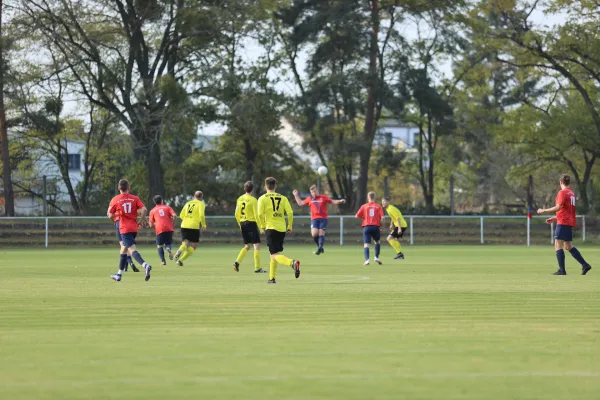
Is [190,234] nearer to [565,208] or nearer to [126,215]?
[126,215]

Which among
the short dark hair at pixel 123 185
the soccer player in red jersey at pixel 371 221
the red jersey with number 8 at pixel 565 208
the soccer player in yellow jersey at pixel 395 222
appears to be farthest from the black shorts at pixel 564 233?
the soccer player in yellow jersey at pixel 395 222

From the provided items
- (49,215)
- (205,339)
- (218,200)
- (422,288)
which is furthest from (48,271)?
(218,200)

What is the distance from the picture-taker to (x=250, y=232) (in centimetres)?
2473

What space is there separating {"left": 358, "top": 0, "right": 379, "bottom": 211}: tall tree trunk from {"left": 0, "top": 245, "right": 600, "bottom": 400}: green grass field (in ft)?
112

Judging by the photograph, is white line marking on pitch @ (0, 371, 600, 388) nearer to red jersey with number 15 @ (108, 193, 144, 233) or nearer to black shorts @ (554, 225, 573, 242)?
red jersey with number 15 @ (108, 193, 144, 233)

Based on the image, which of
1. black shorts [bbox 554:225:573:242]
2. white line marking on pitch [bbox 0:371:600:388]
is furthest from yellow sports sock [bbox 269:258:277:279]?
white line marking on pitch [bbox 0:371:600:388]

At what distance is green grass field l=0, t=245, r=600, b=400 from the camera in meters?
8.18

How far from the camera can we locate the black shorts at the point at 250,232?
79.9 feet

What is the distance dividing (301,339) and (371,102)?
44.7 metres

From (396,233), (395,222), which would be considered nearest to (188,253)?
(395,222)

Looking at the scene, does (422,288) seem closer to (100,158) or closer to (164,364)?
(164,364)

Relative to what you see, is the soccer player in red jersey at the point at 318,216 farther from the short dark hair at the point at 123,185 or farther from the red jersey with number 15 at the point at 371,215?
the short dark hair at the point at 123,185

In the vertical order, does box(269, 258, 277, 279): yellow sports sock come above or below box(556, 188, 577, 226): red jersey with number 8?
below

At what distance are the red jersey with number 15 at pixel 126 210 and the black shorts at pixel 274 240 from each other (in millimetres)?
2696
